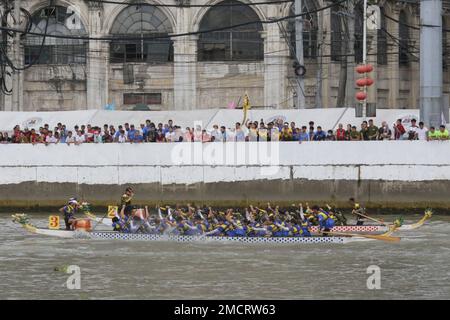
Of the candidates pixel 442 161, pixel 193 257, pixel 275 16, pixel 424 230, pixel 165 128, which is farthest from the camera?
pixel 275 16

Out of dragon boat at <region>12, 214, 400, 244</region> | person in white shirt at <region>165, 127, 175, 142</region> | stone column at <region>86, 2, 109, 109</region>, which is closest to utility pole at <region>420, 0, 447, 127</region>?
dragon boat at <region>12, 214, 400, 244</region>

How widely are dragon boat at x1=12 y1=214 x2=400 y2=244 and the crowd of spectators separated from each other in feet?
22.5

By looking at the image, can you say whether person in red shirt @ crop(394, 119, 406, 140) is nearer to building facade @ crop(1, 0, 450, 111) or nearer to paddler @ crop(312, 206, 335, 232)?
paddler @ crop(312, 206, 335, 232)

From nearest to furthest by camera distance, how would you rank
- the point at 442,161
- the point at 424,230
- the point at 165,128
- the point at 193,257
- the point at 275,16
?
the point at 193,257 → the point at 424,230 → the point at 442,161 → the point at 165,128 → the point at 275,16

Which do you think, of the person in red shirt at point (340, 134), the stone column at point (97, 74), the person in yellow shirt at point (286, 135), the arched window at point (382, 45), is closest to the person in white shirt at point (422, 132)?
the person in red shirt at point (340, 134)

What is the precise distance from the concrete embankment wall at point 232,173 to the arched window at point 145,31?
1940 cm

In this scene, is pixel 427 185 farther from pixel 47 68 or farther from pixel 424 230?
pixel 47 68

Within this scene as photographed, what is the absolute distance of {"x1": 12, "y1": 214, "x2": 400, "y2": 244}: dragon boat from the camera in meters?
33.9

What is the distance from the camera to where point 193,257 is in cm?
3225

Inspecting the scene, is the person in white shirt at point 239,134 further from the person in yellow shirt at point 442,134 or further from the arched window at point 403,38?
the arched window at point 403,38

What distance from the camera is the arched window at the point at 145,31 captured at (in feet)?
201

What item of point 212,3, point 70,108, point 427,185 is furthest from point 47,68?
point 427,185

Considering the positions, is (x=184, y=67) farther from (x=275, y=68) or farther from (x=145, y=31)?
(x=275, y=68)

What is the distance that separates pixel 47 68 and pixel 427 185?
29391 mm
